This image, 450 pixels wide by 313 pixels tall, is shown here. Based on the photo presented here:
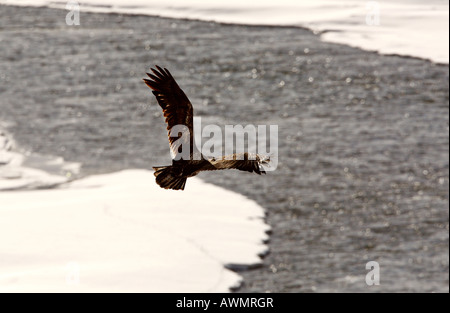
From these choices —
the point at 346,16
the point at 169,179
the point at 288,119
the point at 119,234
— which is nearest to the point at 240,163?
the point at 169,179

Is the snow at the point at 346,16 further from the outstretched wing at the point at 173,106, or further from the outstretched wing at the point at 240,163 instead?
the outstretched wing at the point at 240,163

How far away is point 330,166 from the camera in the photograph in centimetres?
1933

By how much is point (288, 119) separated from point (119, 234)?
8.84m

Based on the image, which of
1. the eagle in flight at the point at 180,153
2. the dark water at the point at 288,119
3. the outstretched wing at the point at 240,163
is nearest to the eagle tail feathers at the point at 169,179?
the eagle in flight at the point at 180,153

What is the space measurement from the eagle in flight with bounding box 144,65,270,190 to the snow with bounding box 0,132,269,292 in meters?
8.65

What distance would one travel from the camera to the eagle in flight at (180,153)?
10.1ft

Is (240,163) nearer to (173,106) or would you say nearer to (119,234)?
(173,106)

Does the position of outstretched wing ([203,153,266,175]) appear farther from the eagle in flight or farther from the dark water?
the dark water

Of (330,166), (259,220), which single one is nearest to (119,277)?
(259,220)

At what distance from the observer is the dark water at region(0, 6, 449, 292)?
1562cm

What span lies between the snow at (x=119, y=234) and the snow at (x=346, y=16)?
39.7 ft

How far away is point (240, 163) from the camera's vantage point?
3.06m

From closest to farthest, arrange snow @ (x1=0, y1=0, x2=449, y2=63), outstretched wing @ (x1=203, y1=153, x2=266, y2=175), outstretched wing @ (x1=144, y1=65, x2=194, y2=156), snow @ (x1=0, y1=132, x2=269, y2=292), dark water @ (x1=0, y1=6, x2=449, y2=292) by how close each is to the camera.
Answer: outstretched wing @ (x1=203, y1=153, x2=266, y2=175), outstretched wing @ (x1=144, y1=65, x2=194, y2=156), snow @ (x1=0, y1=132, x2=269, y2=292), dark water @ (x1=0, y1=6, x2=449, y2=292), snow @ (x1=0, y1=0, x2=449, y2=63)

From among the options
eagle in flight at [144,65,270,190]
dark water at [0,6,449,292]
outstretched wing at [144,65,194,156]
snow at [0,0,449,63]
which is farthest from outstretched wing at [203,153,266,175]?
snow at [0,0,449,63]
